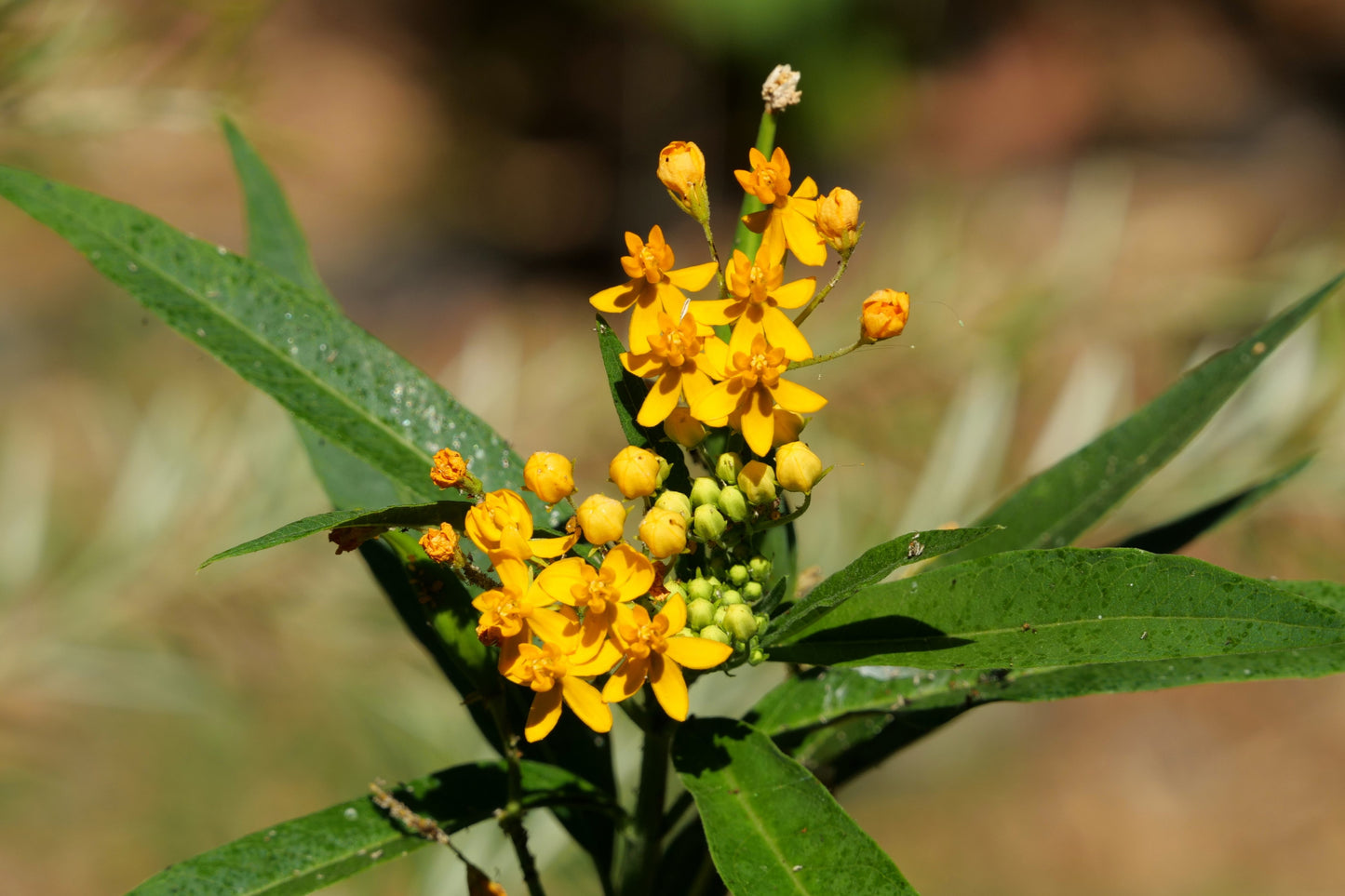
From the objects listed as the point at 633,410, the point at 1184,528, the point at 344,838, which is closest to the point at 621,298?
the point at 633,410

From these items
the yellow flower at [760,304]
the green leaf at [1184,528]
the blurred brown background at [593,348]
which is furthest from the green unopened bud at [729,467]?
the blurred brown background at [593,348]

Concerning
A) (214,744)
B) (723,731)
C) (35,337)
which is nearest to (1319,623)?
(723,731)

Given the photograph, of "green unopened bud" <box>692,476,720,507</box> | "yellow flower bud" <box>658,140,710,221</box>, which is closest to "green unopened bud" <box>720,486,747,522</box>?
"green unopened bud" <box>692,476,720,507</box>

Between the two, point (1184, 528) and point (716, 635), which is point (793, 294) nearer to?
point (716, 635)

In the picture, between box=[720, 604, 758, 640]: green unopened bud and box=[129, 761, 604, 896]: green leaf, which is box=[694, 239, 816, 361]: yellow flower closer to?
box=[720, 604, 758, 640]: green unopened bud

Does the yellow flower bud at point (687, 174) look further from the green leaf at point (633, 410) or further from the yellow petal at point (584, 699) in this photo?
the yellow petal at point (584, 699)
